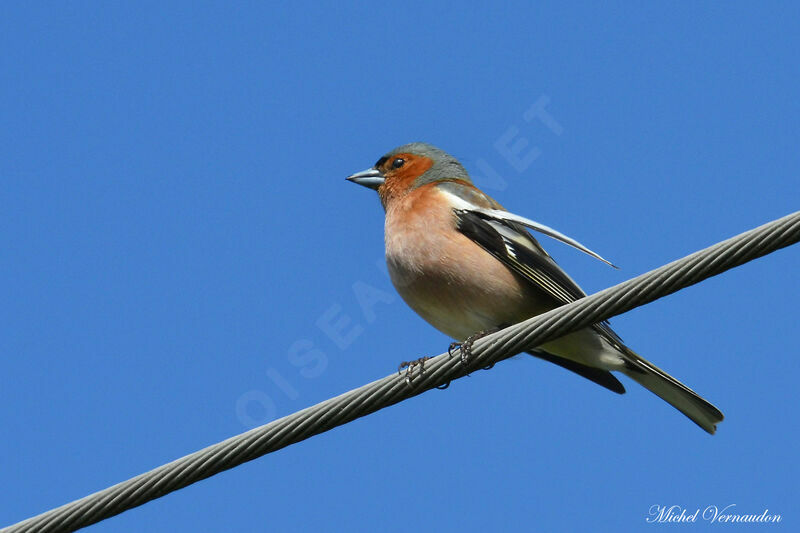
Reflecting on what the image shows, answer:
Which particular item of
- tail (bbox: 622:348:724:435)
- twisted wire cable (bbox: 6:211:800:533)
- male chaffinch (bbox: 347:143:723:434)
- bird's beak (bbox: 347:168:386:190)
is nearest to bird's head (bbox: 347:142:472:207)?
bird's beak (bbox: 347:168:386:190)

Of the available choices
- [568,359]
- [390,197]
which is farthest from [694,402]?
[390,197]

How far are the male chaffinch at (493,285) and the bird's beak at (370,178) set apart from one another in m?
1.31

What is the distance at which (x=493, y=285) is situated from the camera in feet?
21.6

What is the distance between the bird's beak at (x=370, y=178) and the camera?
337 inches

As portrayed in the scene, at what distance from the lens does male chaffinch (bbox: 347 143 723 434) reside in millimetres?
6586

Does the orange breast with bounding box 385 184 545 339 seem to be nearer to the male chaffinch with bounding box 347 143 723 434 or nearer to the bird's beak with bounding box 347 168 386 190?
the male chaffinch with bounding box 347 143 723 434

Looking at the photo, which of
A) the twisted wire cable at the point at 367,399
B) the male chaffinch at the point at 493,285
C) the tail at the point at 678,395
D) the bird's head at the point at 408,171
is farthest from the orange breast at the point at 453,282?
the twisted wire cable at the point at 367,399

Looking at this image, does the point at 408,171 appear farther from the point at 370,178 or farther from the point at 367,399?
the point at 367,399

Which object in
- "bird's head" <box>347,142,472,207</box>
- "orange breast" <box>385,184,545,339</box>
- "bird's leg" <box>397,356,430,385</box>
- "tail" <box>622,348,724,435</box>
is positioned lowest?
"tail" <box>622,348,724,435</box>

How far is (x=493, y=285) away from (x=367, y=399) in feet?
6.86

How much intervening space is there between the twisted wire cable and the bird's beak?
3877 mm

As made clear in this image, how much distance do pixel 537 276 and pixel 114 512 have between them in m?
3.27

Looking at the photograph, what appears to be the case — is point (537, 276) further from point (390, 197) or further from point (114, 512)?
point (114, 512)

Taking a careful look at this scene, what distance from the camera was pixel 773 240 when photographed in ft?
13.4
